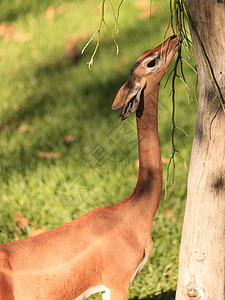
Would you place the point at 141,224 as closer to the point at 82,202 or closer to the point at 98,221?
the point at 98,221

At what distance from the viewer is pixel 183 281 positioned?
6.76 ft

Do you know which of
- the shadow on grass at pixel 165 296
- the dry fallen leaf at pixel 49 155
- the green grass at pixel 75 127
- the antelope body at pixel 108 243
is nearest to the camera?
the antelope body at pixel 108 243

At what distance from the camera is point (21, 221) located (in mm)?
3334

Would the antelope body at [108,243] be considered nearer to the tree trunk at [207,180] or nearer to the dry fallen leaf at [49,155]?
the tree trunk at [207,180]

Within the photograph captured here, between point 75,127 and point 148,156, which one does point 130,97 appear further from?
point 75,127

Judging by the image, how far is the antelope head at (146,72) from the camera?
1.89 meters

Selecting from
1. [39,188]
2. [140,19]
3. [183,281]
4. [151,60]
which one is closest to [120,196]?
[39,188]

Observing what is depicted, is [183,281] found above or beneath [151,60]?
beneath

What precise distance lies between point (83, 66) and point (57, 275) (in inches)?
141

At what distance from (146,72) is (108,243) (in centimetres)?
70

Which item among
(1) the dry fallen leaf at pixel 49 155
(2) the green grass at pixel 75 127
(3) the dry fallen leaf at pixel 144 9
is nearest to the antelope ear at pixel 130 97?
(2) the green grass at pixel 75 127

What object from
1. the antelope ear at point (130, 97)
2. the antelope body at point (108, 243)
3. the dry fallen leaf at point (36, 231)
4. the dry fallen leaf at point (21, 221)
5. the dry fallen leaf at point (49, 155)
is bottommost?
the dry fallen leaf at point (36, 231)

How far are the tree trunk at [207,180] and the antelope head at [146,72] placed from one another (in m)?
0.11

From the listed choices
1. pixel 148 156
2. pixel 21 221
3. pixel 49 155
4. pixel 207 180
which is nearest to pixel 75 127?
pixel 49 155
